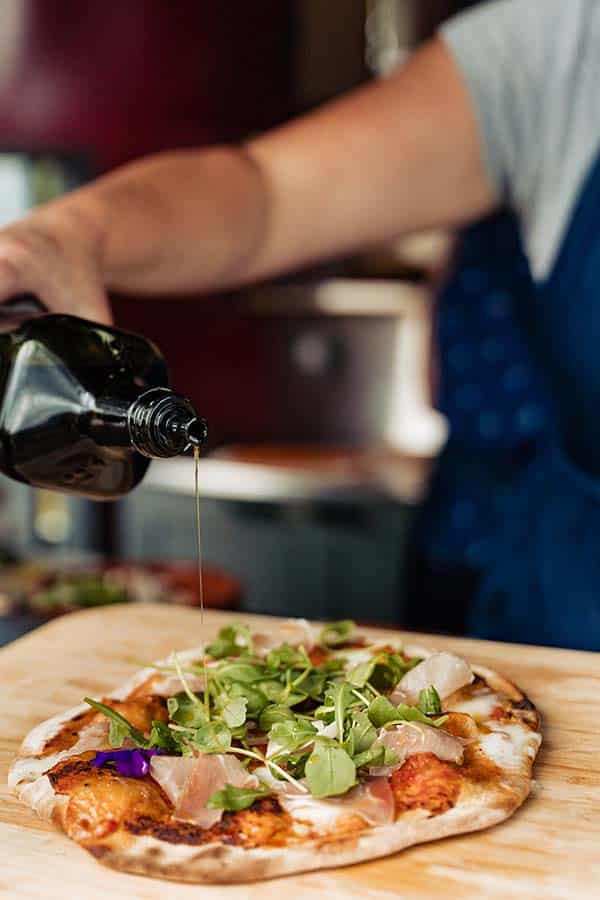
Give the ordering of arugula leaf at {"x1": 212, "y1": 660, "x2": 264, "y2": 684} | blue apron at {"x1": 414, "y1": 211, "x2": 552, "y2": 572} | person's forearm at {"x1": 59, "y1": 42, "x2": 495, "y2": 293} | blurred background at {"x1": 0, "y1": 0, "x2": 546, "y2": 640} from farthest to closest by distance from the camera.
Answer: blurred background at {"x1": 0, "y1": 0, "x2": 546, "y2": 640} < blue apron at {"x1": 414, "y1": 211, "x2": 552, "y2": 572} < person's forearm at {"x1": 59, "y1": 42, "x2": 495, "y2": 293} < arugula leaf at {"x1": 212, "y1": 660, "x2": 264, "y2": 684}

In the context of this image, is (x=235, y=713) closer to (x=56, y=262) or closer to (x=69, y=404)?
(x=69, y=404)

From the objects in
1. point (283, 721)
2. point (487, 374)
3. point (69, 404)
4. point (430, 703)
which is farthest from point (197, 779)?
point (487, 374)

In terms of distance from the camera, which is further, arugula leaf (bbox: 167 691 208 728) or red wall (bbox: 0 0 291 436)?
red wall (bbox: 0 0 291 436)

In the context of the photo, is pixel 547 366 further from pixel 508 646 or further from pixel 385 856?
pixel 385 856

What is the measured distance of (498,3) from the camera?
1.96 m

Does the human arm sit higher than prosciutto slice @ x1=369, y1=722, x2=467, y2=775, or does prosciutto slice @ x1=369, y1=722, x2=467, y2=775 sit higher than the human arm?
the human arm

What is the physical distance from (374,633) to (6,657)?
0.50 meters

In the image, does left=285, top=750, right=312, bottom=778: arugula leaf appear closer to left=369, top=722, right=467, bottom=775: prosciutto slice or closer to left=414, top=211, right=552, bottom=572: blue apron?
left=369, top=722, right=467, bottom=775: prosciutto slice

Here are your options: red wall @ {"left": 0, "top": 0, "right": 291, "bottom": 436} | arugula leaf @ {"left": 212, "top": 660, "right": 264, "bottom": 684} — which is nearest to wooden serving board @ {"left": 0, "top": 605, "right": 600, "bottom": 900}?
arugula leaf @ {"left": 212, "top": 660, "right": 264, "bottom": 684}

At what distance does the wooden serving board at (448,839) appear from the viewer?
99 cm

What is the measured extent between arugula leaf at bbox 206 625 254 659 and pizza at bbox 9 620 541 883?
62mm

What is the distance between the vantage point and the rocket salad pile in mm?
1111

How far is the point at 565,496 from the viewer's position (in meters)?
1.92

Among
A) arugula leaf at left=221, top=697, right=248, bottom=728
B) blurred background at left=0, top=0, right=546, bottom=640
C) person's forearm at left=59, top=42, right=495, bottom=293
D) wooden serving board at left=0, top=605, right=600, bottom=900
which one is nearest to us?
wooden serving board at left=0, top=605, right=600, bottom=900
